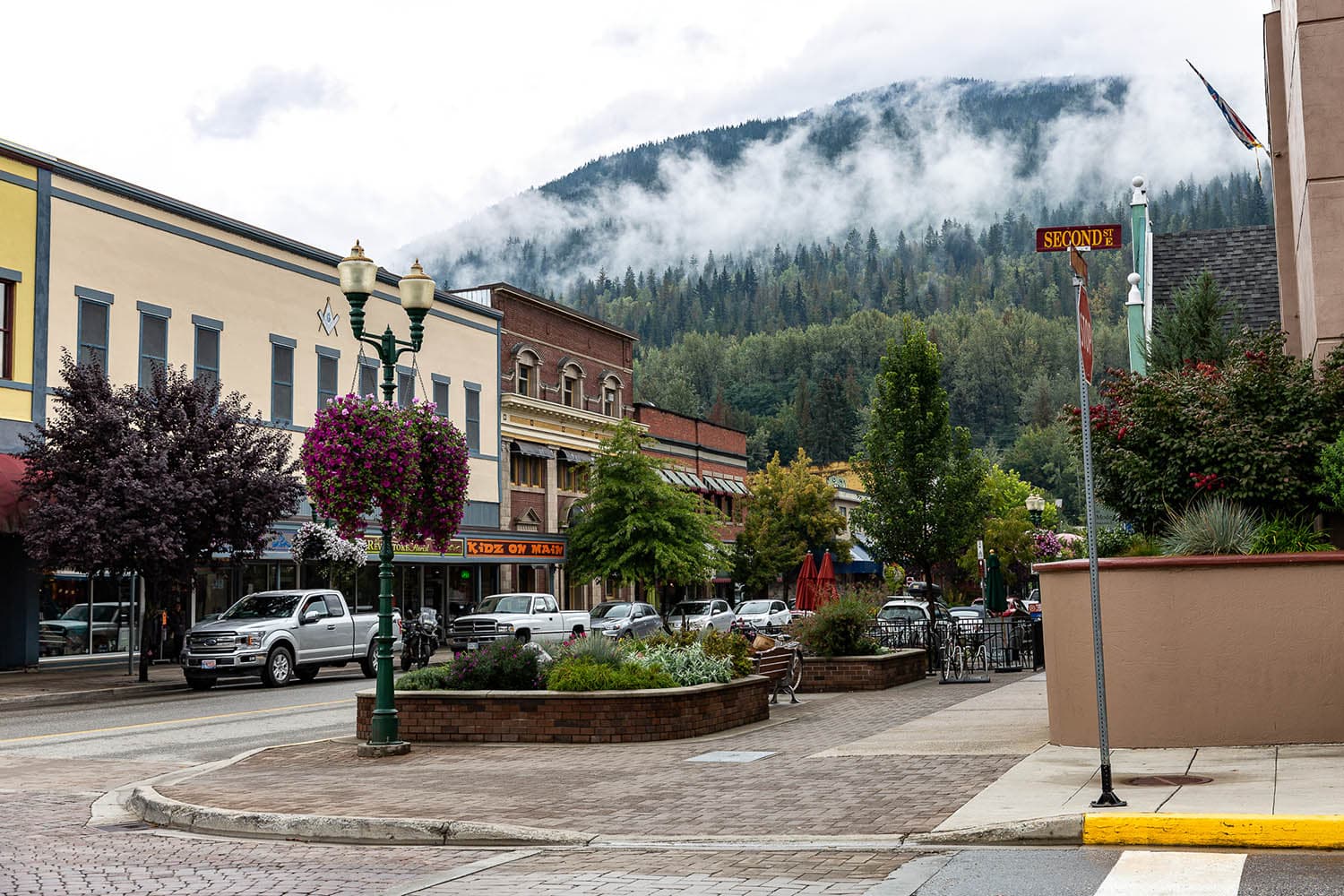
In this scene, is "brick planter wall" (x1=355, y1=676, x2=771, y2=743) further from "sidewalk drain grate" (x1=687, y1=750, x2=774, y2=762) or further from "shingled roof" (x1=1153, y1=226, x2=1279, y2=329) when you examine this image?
"shingled roof" (x1=1153, y1=226, x2=1279, y2=329)

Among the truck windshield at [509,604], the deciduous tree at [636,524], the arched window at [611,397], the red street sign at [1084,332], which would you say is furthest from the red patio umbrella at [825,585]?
the arched window at [611,397]

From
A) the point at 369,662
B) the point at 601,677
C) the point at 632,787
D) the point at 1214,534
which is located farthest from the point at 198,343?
the point at 1214,534

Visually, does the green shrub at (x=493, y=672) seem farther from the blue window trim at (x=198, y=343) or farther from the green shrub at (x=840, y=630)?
the blue window trim at (x=198, y=343)

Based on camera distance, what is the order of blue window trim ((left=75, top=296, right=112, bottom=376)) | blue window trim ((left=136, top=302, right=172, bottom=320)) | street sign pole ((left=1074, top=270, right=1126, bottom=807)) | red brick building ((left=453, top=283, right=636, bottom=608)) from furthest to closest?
red brick building ((left=453, top=283, right=636, bottom=608)) → blue window trim ((left=136, top=302, right=172, bottom=320)) → blue window trim ((left=75, top=296, right=112, bottom=376)) → street sign pole ((left=1074, top=270, right=1126, bottom=807))

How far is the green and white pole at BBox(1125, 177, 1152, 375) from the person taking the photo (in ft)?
99.9

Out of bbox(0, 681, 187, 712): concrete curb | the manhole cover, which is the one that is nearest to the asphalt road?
the manhole cover

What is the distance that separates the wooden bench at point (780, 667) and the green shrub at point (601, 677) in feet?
8.59

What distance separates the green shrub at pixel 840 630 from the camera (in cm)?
2280

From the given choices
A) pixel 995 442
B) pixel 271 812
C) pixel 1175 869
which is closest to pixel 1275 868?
pixel 1175 869

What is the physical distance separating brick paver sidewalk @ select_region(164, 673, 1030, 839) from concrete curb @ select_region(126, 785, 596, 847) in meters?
0.26

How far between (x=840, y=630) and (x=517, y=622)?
46.1 feet

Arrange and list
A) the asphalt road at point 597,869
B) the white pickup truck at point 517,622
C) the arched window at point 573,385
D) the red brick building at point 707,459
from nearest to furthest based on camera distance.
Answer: the asphalt road at point 597,869 < the white pickup truck at point 517,622 < the arched window at point 573,385 < the red brick building at point 707,459

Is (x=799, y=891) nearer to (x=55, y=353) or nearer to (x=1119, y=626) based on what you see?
(x=1119, y=626)

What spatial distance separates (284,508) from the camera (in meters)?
28.8
